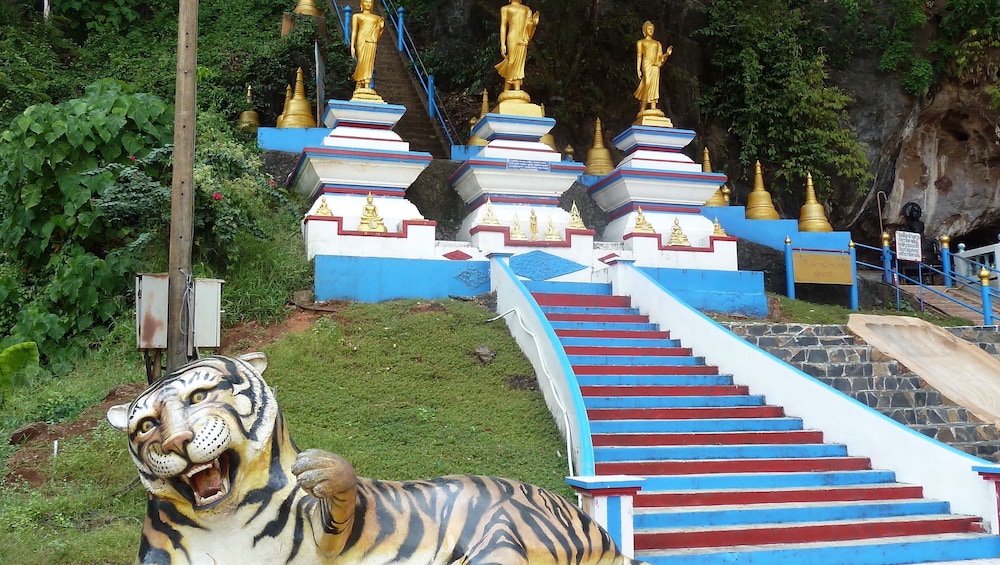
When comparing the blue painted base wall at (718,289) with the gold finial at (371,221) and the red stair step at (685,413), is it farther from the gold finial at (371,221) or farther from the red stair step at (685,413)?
the gold finial at (371,221)

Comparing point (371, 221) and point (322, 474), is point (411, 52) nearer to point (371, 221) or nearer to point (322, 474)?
point (371, 221)

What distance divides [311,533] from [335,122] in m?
9.39

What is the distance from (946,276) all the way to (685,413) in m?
8.51

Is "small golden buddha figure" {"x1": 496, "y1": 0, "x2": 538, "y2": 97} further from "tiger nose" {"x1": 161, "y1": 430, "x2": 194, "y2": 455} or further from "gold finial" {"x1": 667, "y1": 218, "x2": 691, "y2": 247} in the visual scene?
"tiger nose" {"x1": 161, "y1": 430, "x2": 194, "y2": 455}

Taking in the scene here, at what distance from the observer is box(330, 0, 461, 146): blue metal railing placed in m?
16.6

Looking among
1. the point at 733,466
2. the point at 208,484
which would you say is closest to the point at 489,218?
the point at 733,466

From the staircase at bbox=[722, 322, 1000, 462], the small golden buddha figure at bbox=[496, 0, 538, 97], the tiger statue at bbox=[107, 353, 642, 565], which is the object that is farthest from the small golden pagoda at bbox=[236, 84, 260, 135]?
the tiger statue at bbox=[107, 353, 642, 565]

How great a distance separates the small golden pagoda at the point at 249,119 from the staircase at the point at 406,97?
241 cm

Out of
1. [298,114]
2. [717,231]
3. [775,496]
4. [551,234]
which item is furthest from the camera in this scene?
[298,114]

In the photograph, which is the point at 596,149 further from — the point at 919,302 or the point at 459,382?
the point at 459,382

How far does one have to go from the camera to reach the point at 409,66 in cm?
1858

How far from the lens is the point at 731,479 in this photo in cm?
672

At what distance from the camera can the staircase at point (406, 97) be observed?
51.6 ft

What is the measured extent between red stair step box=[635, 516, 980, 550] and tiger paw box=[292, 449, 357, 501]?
3258mm
